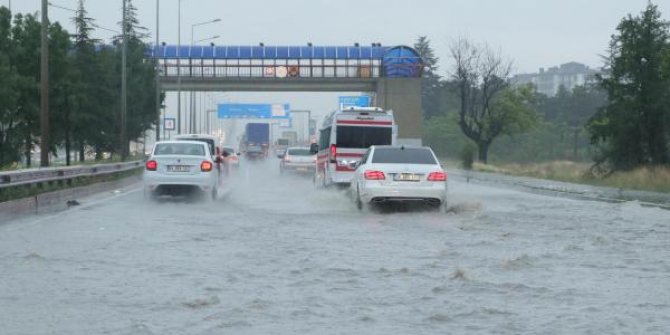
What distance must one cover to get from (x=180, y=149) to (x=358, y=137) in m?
6.62

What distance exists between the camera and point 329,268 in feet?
37.5

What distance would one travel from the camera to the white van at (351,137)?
29281 millimetres

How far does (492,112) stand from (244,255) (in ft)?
211

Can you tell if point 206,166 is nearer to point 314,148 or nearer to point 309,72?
point 314,148

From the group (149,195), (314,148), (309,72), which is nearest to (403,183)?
(149,195)

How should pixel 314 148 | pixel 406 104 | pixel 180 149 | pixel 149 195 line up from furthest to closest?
pixel 406 104 < pixel 314 148 < pixel 180 149 < pixel 149 195

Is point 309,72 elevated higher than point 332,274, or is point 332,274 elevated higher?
point 309,72

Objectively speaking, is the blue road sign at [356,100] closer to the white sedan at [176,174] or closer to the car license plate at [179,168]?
the white sedan at [176,174]

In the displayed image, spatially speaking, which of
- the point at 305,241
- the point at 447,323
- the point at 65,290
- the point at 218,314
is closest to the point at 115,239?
the point at 305,241

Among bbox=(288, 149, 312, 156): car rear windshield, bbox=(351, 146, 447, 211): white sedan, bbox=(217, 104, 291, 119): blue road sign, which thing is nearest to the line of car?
bbox=(351, 146, 447, 211): white sedan

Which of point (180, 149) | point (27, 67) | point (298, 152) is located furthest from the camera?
point (27, 67)

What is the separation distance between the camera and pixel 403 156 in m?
21.0

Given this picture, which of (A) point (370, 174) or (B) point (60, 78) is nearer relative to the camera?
(A) point (370, 174)

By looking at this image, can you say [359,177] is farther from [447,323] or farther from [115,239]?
[447,323]
